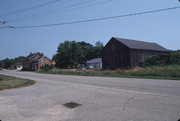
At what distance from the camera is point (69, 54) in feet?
263

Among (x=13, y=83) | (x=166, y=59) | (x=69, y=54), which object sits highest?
(x=69, y=54)

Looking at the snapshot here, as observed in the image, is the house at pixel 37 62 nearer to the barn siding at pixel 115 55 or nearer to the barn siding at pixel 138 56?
the barn siding at pixel 115 55

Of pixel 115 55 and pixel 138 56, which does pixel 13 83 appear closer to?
pixel 115 55

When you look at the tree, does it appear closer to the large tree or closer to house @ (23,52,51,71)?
the large tree

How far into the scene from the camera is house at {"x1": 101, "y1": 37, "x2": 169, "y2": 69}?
38.1m

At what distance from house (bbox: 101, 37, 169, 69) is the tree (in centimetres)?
3746

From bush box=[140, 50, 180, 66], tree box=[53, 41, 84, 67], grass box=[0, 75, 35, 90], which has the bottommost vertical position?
grass box=[0, 75, 35, 90]

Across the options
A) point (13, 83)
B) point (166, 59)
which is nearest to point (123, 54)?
point (166, 59)

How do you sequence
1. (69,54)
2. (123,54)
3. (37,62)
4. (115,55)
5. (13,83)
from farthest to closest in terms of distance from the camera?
1. (69,54)
2. (37,62)
3. (115,55)
4. (123,54)
5. (13,83)

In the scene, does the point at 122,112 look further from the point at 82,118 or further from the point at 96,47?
the point at 96,47

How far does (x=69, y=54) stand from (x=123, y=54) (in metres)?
44.7

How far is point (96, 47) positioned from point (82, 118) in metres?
94.3

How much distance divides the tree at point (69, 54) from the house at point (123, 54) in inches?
1475

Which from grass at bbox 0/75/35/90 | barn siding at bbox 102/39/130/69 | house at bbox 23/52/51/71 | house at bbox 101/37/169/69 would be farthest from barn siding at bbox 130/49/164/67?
house at bbox 23/52/51/71
